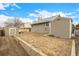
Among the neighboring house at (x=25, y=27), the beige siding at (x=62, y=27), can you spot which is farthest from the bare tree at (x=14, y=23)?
the beige siding at (x=62, y=27)

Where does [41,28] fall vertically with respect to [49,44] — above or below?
above

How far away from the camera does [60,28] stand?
2094 mm

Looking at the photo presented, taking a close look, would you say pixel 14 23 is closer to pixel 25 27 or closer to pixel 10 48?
pixel 25 27

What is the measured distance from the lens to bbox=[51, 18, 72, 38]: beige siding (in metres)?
2.09

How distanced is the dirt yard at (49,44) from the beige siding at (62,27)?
66mm

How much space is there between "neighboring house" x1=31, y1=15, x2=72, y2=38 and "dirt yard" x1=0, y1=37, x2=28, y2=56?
302mm

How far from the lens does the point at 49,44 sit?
6.88ft

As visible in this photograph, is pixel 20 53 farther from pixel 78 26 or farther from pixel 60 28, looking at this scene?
pixel 78 26

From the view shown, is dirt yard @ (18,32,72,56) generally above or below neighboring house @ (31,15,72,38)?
below

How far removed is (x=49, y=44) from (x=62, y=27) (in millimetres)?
280

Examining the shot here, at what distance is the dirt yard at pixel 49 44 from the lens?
206cm

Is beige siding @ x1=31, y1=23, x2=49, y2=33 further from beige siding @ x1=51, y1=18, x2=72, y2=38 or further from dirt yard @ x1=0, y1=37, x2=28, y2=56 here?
dirt yard @ x1=0, y1=37, x2=28, y2=56

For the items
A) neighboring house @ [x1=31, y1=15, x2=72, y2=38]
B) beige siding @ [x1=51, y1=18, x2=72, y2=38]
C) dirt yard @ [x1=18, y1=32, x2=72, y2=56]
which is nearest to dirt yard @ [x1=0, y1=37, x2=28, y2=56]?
dirt yard @ [x1=18, y1=32, x2=72, y2=56]

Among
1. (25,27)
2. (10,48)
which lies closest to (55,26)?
(25,27)
